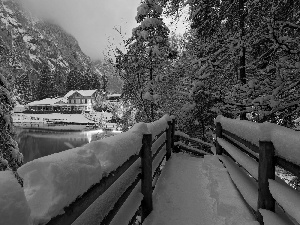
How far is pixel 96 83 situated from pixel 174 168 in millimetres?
102974

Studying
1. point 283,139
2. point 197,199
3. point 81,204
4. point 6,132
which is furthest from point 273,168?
point 6,132

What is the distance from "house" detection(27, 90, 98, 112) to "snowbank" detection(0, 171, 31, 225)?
92160 millimetres

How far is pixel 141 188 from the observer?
412 centimetres

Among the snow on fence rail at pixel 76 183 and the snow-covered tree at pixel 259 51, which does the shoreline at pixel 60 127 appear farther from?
Answer: the snow on fence rail at pixel 76 183

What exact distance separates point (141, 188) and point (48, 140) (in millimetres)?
57892

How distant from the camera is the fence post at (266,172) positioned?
118 inches

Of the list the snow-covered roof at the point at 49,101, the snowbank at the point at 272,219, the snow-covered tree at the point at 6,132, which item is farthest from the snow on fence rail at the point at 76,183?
the snow-covered roof at the point at 49,101

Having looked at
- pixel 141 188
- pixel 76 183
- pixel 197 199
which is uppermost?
pixel 76 183

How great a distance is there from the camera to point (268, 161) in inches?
119

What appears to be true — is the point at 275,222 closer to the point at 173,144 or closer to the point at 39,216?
the point at 39,216

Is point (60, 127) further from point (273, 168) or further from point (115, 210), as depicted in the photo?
point (273, 168)

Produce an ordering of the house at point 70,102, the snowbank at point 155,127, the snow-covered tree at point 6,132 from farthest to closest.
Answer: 1. the house at point 70,102
2. the snow-covered tree at point 6,132
3. the snowbank at point 155,127

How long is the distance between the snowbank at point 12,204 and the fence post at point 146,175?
113 inches

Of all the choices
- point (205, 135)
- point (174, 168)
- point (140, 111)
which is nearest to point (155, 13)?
point (140, 111)
